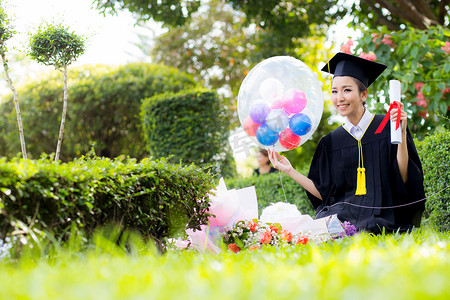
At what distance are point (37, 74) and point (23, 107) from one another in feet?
3.53

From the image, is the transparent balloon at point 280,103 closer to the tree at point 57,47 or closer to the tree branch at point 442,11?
the tree at point 57,47

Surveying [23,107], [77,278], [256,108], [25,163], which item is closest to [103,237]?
[25,163]

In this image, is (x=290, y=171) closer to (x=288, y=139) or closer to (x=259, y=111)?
(x=288, y=139)

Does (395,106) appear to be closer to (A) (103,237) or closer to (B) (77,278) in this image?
(A) (103,237)

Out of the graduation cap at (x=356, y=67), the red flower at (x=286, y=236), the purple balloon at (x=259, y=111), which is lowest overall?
the red flower at (x=286, y=236)

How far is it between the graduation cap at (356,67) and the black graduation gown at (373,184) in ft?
1.25

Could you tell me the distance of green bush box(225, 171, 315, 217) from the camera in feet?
18.7

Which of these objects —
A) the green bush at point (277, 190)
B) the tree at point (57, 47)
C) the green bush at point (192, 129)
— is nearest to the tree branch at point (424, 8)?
the green bush at point (192, 129)

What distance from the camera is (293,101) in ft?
12.1

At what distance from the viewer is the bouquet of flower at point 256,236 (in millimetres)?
3428

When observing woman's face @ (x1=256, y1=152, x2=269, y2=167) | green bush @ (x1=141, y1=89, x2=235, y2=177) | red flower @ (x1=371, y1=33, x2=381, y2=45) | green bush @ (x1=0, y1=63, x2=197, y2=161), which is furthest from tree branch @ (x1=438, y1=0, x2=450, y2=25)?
green bush @ (x1=0, y1=63, x2=197, y2=161)

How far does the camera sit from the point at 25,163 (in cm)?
217

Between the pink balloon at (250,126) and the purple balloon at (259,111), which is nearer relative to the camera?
the purple balloon at (259,111)

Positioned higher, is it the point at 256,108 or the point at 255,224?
the point at 256,108
